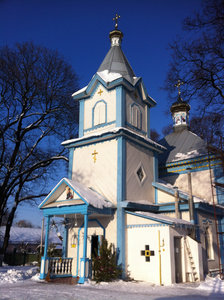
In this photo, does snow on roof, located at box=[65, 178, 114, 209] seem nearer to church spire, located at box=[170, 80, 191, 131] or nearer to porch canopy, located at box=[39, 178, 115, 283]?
porch canopy, located at box=[39, 178, 115, 283]

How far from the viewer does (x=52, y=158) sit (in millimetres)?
20125

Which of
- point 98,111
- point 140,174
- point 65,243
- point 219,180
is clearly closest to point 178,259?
point 140,174

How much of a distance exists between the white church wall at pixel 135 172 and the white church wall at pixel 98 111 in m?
1.85

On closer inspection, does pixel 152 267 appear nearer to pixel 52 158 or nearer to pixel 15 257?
pixel 52 158

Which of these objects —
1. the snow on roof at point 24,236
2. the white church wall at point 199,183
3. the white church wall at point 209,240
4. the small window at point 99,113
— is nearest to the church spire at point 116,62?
the small window at point 99,113

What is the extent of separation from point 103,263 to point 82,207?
94.1 inches

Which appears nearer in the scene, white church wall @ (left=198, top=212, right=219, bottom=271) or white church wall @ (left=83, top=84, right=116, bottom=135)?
white church wall @ (left=198, top=212, right=219, bottom=271)

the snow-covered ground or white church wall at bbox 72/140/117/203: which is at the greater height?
white church wall at bbox 72/140/117/203

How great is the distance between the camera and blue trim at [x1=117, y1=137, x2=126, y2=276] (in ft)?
42.1

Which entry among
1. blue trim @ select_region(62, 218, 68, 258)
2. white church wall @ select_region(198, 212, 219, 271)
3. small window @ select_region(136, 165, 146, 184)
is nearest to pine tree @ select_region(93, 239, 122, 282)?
blue trim @ select_region(62, 218, 68, 258)

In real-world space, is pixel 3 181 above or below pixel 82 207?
above

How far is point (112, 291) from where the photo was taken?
9859 millimetres

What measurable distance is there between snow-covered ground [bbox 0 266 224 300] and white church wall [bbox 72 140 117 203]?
4.09m

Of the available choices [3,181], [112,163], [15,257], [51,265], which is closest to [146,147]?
[112,163]
